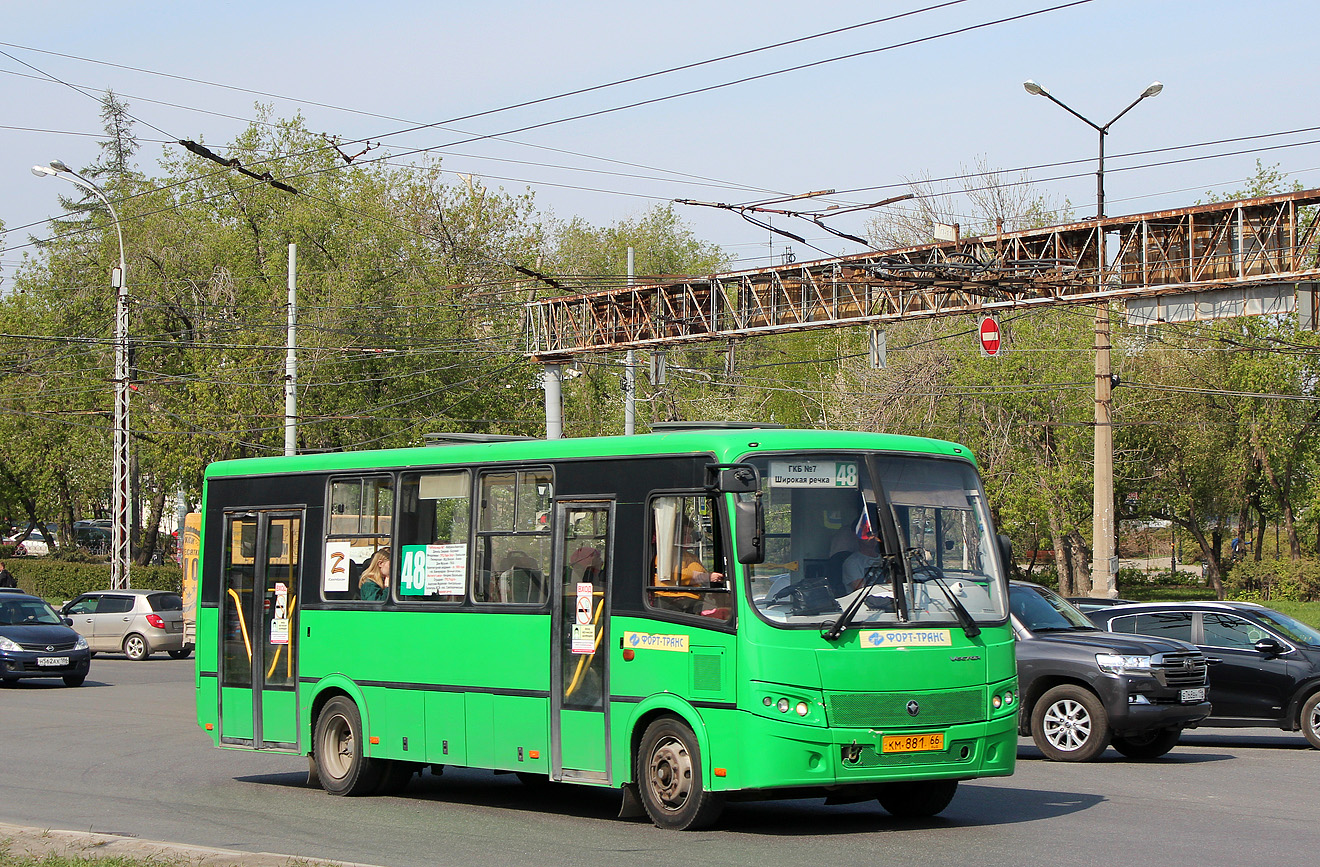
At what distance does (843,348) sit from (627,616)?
4197cm

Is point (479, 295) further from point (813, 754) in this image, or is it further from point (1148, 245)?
point (813, 754)

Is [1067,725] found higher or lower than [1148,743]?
higher

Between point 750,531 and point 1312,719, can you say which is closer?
point 750,531

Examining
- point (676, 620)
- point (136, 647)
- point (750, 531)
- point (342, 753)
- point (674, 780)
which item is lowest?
point (136, 647)

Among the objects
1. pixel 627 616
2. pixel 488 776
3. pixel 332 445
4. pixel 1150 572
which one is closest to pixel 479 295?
pixel 332 445

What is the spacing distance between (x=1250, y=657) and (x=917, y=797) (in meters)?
7.29

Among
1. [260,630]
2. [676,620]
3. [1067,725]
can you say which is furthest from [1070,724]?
[260,630]

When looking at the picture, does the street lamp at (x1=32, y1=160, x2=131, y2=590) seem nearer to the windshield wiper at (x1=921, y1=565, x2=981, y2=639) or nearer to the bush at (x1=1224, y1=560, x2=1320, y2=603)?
the windshield wiper at (x1=921, y1=565, x2=981, y2=639)

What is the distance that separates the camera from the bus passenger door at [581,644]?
10453 mm

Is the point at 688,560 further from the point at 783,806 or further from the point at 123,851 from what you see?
the point at 123,851

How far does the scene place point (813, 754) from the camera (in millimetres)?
9398

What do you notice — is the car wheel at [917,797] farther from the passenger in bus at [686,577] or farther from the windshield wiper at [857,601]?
the passenger in bus at [686,577]

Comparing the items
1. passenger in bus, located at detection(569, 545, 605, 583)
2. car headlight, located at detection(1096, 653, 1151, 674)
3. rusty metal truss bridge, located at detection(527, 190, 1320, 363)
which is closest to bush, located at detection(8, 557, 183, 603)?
rusty metal truss bridge, located at detection(527, 190, 1320, 363)

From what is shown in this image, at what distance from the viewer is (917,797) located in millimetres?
10656
